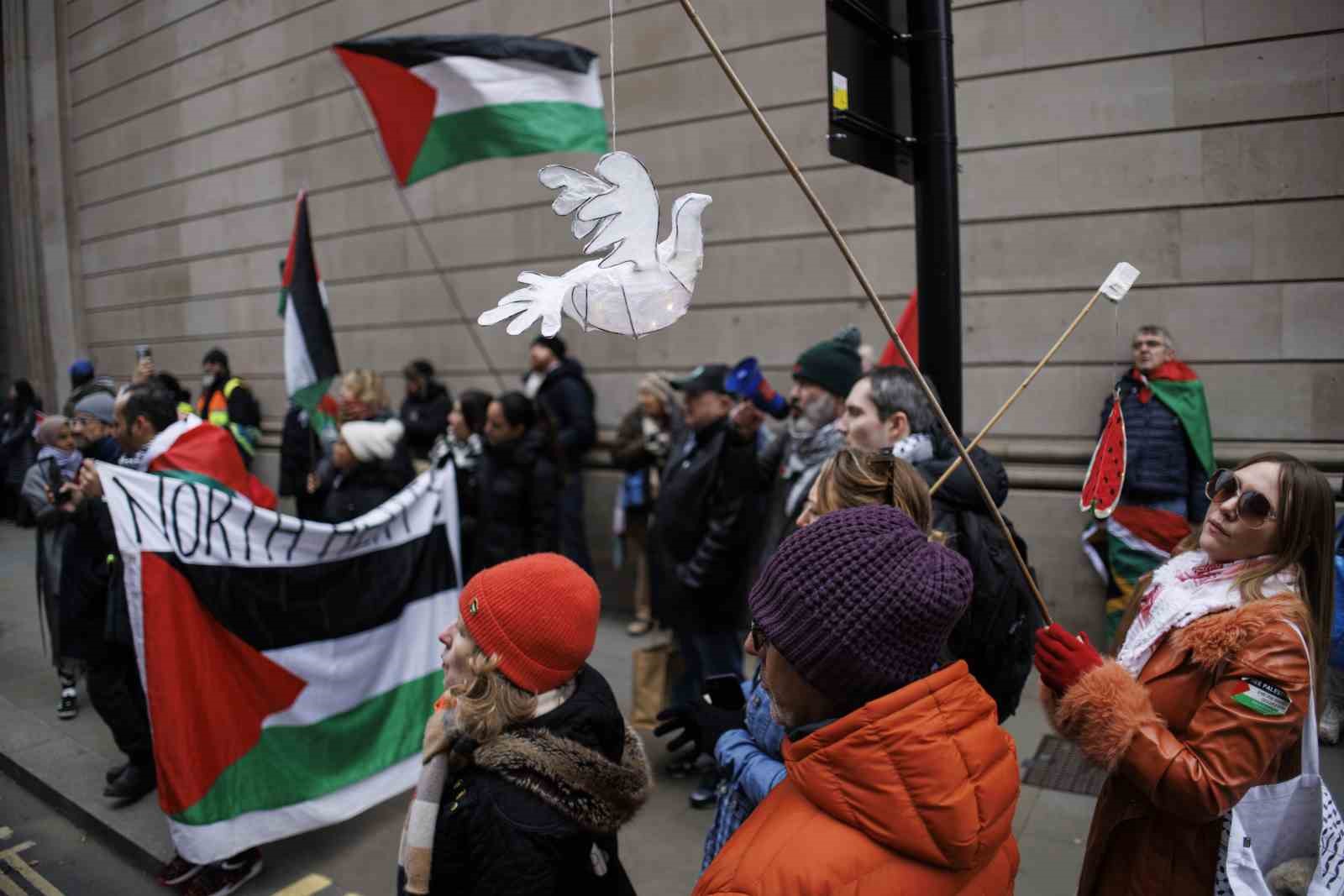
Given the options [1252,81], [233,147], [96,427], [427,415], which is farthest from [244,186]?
[1252,81]

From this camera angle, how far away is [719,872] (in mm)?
1215

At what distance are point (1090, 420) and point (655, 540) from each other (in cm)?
298

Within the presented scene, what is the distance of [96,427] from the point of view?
4902 mm

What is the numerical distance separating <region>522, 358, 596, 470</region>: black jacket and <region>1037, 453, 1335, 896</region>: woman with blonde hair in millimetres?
5665

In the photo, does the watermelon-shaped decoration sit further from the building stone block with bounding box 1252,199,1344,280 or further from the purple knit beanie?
the building stone block with bounding box 1252,199,1344,280

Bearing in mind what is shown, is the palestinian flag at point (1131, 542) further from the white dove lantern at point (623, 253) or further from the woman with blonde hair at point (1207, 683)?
the white dove lantern at point (623, 253)

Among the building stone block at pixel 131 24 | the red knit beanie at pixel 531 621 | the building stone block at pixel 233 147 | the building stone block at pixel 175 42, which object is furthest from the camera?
the building stone block at pixel 131 24

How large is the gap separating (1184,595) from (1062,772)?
2.74 meters

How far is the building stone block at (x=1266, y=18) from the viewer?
200 inches

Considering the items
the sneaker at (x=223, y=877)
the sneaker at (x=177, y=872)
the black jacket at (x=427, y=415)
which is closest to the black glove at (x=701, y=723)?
the sneaker at (x=223, y=877)

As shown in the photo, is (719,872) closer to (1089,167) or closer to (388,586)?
(388,586)

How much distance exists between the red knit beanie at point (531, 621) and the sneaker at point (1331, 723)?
4073 millimetres

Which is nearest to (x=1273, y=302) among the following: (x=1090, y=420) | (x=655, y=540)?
(x=1090, y=420)

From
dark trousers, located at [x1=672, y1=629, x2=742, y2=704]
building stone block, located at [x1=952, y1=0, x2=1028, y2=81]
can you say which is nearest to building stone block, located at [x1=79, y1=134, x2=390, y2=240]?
building stone block, located at [x1=952, y1=0, x2=1028, y2=81]
